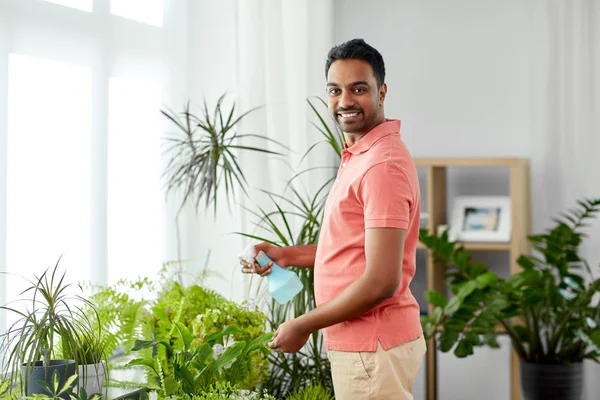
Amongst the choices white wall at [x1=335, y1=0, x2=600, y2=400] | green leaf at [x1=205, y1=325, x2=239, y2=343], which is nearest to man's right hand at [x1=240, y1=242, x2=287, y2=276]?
Answer: green leaf at [x1=205, y1=325, x2=239, y2=343]

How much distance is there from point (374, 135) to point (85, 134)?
1405mm

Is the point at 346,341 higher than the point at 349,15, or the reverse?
the point at 349,15

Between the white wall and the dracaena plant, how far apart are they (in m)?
0.46

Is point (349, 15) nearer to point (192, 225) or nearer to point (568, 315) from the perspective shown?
point (192, 225)

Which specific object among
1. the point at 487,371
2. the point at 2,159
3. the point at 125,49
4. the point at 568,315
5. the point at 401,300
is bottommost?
the point at 487,371

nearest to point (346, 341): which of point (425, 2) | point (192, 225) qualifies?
point (192, 225)

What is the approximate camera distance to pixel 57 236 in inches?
→ 105

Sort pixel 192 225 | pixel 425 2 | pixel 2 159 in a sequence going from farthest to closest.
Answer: pixel 425 2, pixel 192 225, pixel 2 159

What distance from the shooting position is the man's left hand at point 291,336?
1.72 metres

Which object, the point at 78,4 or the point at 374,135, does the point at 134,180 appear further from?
the point at 374,135

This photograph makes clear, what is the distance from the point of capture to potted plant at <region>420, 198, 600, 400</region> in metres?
3.46

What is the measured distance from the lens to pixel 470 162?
3787 millimetres

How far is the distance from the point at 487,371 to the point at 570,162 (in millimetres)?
1183

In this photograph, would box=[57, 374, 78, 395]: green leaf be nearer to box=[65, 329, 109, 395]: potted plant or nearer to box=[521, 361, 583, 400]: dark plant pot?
box=[65, 329, 109, 395]: potted plant
